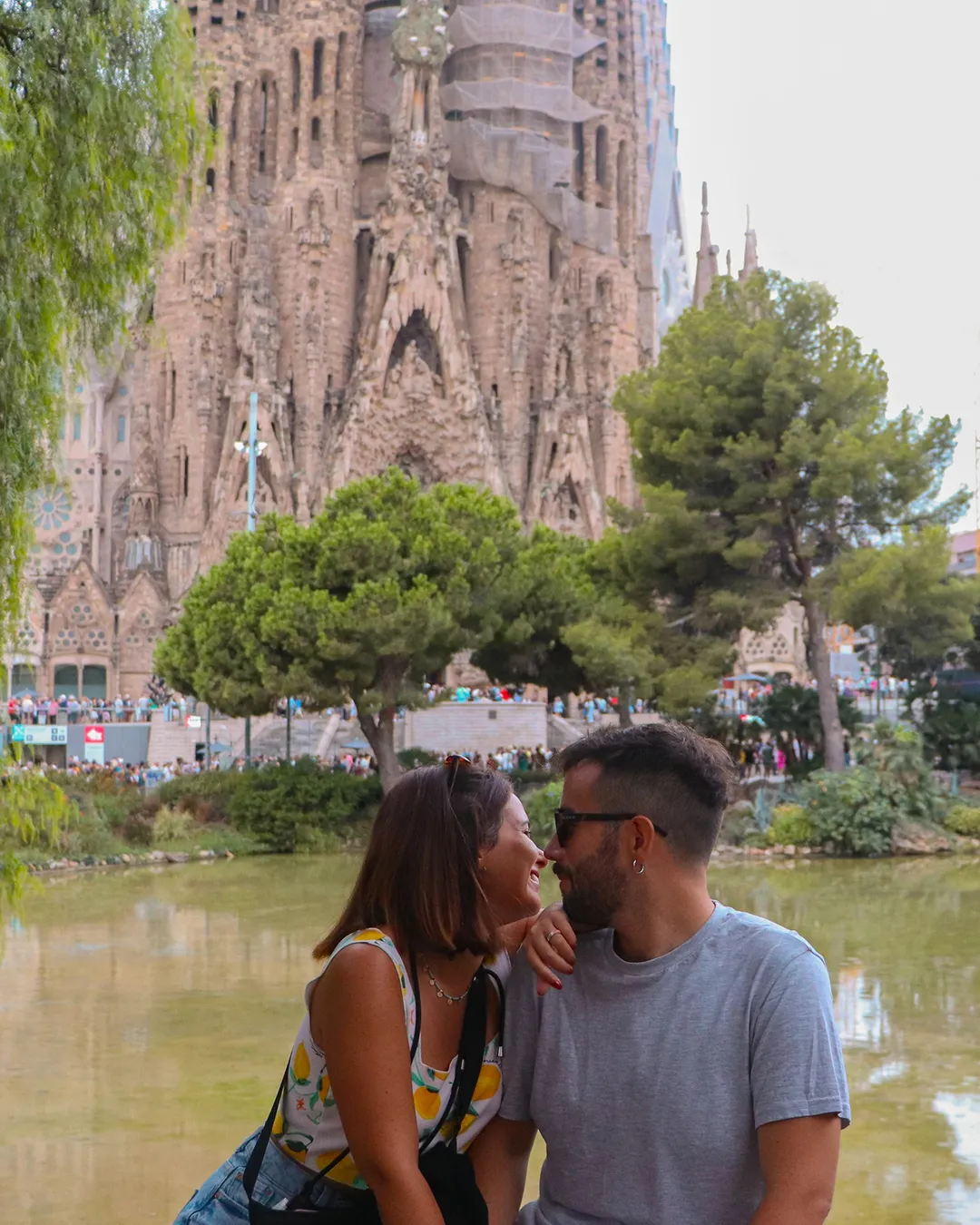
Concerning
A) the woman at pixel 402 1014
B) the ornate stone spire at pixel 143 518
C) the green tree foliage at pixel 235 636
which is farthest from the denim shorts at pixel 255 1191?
the ornate stone spire at pixel 143 518

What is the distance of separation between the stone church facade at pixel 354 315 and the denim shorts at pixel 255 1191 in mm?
38476

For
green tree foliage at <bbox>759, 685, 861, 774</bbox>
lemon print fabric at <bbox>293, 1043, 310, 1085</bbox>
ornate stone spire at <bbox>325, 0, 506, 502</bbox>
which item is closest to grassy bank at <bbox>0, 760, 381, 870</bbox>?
green tree foliage at <bbox>759, 685, 861, 774</bbox>

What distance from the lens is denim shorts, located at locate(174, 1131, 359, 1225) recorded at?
2.37 m

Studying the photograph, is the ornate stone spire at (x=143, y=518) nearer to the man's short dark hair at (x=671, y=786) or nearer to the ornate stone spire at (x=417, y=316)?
the ornate stone spire at (x=417, y=316)

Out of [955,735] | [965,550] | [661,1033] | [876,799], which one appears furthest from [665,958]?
[965,550]

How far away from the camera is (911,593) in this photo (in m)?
22.7

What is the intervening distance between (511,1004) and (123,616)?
39.8 m

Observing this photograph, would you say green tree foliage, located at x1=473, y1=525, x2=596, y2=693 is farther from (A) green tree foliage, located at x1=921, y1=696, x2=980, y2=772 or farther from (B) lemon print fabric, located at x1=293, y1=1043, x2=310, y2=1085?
(B) lemon print fabric, located at x1=293, y1=1043, x2=310, y2=1085

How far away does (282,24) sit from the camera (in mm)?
43344

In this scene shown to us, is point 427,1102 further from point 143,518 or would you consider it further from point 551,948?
point 143,518

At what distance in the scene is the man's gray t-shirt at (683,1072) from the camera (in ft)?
7.11

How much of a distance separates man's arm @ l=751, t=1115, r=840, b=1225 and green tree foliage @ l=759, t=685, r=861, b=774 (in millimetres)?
23554

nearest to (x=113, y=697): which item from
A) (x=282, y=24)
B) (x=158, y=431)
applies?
(x=158, y=431)

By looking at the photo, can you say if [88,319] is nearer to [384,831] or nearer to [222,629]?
[384,831]
